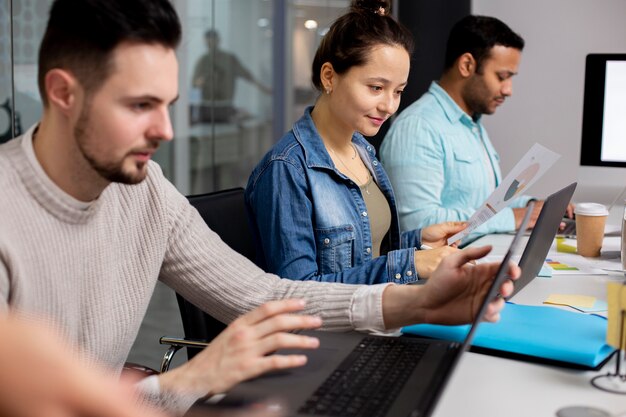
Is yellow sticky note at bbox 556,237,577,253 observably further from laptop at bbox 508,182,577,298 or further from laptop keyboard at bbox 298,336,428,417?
laptop keyboard at bbox 298,336,428,417

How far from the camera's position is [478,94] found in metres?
3.18

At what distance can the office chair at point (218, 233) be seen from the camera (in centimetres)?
182

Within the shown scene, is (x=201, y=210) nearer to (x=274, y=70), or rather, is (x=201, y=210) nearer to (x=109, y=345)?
(x=109, y=345)

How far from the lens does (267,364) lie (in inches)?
44.7

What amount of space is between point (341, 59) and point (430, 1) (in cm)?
217

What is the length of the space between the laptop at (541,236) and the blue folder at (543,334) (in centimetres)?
13

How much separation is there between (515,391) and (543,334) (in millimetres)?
216

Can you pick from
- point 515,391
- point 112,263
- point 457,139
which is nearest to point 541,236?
point 515,391

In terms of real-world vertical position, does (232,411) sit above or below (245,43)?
below

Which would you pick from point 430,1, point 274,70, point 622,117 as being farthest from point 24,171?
point 274,70

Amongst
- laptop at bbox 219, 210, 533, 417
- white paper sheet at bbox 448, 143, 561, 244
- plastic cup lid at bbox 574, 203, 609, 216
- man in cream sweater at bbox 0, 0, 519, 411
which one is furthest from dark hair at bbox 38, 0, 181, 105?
plastic cup lid at bbox 574, 203, 609, 216

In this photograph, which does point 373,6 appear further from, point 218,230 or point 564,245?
point 564,245

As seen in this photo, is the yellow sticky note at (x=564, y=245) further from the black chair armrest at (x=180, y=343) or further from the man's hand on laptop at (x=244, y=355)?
the man's hand on laptop at (x=244, y=355)

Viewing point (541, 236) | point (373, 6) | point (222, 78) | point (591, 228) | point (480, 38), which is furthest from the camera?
point (222, 78)
